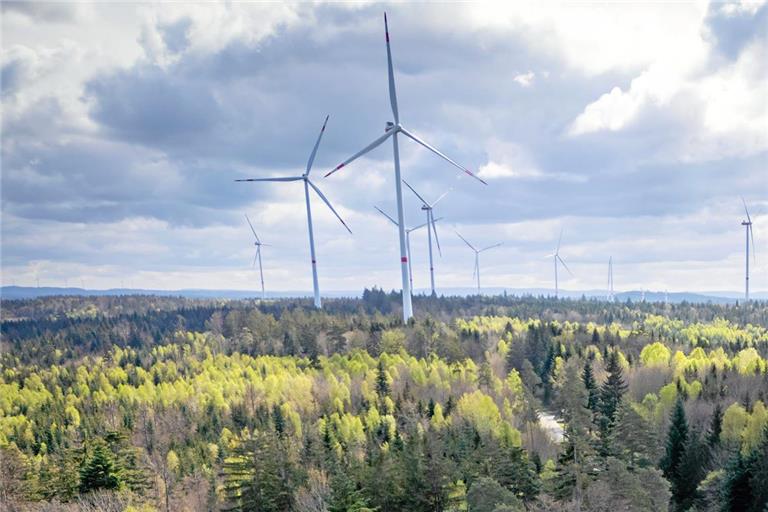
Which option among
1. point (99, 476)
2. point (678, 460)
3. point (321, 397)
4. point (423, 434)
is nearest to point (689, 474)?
point (678, 460)

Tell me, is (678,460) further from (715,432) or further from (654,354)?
(654,354)

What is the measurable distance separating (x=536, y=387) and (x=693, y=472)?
251 ft

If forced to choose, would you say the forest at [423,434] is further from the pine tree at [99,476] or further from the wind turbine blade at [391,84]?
the wind turbine blade at [391,84]

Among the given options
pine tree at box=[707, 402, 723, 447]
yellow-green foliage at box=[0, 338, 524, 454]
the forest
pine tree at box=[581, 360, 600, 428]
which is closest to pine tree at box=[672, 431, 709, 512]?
the forest

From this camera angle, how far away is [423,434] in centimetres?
10038

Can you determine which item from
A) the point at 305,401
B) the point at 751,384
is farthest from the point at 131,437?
the point at 751,384

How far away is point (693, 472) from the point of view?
273ft

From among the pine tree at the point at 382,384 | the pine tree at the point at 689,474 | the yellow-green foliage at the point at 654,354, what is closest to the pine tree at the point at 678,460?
the pine tree at the point at 689,474

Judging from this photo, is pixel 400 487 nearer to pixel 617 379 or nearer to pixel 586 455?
pixel 586 455

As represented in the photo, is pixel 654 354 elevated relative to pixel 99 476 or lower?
elevated

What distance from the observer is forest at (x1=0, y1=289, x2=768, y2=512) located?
71250 mm

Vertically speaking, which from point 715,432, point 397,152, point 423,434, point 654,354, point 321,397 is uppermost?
point 397,152

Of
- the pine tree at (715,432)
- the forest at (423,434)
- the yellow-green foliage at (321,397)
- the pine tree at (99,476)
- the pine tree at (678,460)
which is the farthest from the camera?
the yellow-green foliage at (321,397)

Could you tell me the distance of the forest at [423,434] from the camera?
234ft
